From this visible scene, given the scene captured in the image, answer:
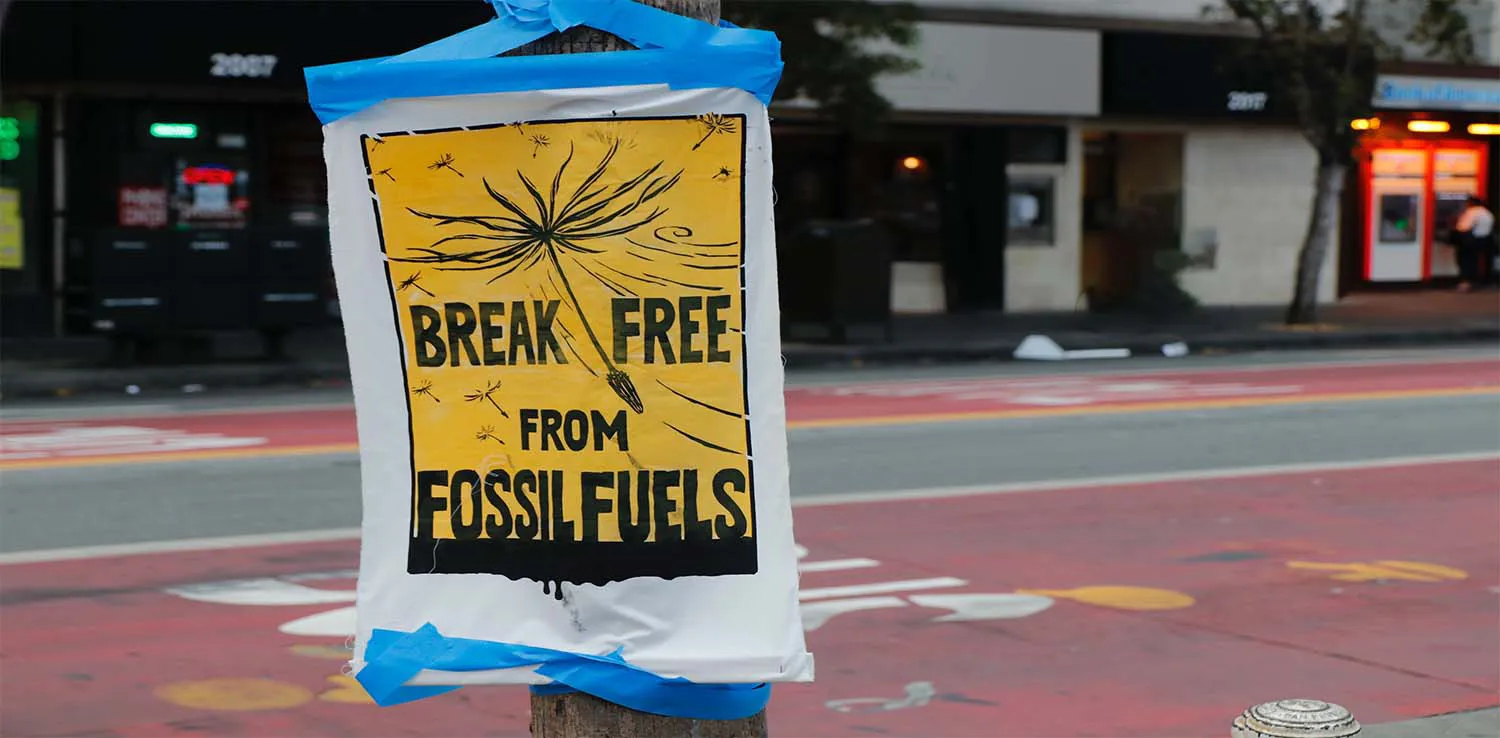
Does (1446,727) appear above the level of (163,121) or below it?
below

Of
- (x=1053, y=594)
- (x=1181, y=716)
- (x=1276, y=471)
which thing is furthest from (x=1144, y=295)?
(x=1181, y=716)

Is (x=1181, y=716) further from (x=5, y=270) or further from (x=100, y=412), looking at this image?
(x=5, y=270)

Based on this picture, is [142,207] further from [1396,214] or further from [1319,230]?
[1396,214]

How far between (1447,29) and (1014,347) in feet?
23.9

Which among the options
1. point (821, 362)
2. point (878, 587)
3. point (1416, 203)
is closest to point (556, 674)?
point (878, 587)

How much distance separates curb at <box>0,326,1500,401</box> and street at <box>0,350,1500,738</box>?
8.18ft

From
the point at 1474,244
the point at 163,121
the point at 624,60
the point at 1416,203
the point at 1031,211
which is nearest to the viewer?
the point at 624,60

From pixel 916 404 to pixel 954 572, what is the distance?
7.80m

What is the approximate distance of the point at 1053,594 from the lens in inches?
325

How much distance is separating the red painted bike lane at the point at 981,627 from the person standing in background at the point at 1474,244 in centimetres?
2429

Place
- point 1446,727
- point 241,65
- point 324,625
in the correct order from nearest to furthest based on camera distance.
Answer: point 1446,727
point 324,625
point 241,65

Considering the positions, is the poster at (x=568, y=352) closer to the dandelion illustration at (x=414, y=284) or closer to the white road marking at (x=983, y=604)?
the dandelion illustration at (x=414, y=284)

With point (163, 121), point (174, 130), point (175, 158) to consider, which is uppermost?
point (163, 121)

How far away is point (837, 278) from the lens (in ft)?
72.5
